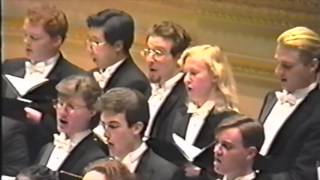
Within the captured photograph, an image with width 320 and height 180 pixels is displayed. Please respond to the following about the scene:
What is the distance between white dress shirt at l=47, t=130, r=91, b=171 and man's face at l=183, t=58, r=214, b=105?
0.30 meters

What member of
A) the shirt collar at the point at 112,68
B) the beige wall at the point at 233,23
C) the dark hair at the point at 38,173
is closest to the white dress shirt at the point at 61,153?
the dark hair at the point at 38,173

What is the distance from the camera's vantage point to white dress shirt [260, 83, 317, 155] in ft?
8.83

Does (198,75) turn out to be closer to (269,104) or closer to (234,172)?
(269,104)

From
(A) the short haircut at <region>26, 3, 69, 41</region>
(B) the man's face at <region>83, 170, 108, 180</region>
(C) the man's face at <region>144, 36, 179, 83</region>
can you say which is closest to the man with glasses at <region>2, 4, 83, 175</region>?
(A) the short haircut at <region>26, 3, 69, 41</region>

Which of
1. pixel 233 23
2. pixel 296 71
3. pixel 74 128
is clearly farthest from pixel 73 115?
pixel 233 23

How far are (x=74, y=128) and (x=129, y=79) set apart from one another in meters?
0.32

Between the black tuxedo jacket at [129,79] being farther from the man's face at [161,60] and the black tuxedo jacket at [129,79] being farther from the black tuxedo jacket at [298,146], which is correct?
the black tuxedo jacket at [298,146]

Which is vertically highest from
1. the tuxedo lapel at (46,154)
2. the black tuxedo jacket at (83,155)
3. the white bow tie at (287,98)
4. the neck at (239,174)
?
the white bow tie at (287,98)

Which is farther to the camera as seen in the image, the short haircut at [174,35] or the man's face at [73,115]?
the short haircut at [174,35]

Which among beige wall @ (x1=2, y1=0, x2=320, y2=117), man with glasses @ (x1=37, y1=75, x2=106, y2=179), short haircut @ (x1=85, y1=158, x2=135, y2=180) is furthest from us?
beige wall @ (x1=2, y1=0, x2=320, y2=117)

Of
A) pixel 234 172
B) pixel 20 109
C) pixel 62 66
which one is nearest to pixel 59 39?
pixel 62 66

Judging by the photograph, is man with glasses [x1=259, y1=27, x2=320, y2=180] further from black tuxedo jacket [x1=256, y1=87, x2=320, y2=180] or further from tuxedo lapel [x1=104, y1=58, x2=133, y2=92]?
tuxedo lapel [x1=104, y1=58, x2=133, y2=92]

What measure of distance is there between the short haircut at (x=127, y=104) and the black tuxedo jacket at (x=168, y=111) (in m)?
0.22

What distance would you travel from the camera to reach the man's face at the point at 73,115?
9.06 ft
